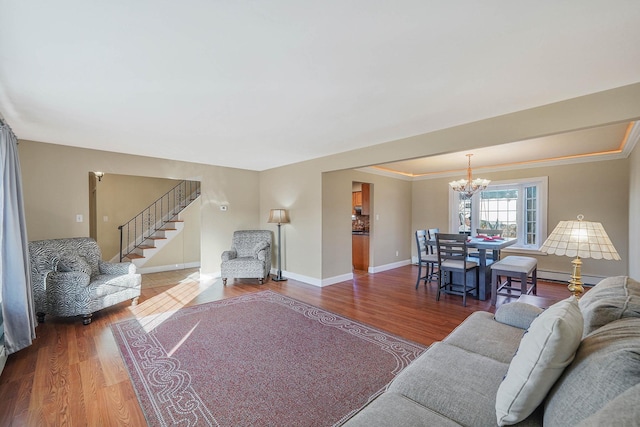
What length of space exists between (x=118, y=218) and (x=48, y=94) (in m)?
5.16

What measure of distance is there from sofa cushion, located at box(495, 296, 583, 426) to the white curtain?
3945 millimetres

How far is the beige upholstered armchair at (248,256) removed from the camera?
5312 mm

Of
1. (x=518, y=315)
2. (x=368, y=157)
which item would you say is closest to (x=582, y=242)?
(x=518, y=315)

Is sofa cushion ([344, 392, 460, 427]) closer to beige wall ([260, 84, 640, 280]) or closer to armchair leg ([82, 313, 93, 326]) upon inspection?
beige wall ([260, 84, 640, 280])

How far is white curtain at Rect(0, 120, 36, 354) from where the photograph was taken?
2613 mm

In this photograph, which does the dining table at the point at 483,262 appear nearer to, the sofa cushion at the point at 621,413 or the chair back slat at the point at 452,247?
the chair back slat at the point at 452,247

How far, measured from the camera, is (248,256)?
5.75m

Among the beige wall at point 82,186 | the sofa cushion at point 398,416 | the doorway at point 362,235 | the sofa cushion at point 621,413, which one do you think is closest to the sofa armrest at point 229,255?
the beige wall at point 82,186

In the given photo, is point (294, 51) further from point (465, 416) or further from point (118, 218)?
point (118, 218)

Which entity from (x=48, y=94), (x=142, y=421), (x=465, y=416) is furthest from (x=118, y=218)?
(x=465, y=416)

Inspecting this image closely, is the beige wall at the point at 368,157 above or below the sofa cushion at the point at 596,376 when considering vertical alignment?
above

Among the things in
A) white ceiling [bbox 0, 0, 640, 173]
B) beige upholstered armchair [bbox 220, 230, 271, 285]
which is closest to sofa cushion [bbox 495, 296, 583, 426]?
white ceiling [bbox 0, 0, 640, 173]

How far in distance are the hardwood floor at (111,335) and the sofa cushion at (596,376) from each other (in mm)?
2011

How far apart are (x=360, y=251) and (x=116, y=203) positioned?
5.97 m
